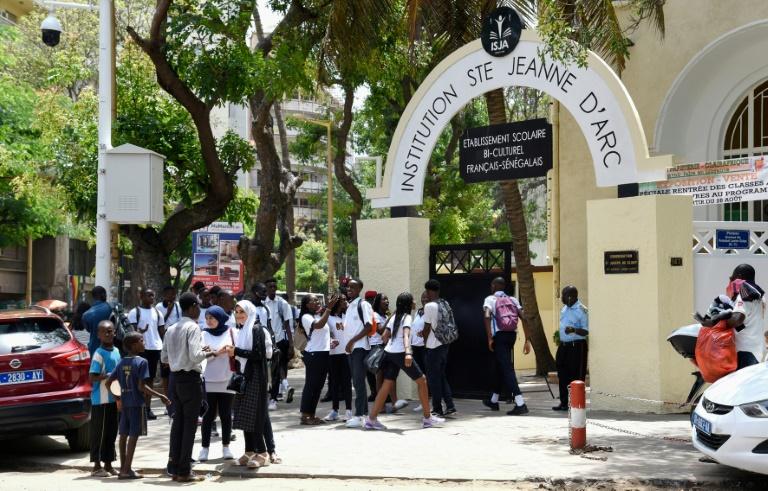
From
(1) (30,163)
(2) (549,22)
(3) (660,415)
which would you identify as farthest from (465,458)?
(1) (30,163)

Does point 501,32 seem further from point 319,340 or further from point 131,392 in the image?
point 131,392

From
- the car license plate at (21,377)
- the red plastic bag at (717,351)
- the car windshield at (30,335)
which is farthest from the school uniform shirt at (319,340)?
the red plastic bag at (717,351)

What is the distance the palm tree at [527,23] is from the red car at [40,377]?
6.00 m

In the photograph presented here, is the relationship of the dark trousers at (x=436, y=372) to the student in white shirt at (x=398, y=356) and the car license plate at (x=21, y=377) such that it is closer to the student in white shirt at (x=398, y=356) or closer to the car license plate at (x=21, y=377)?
the student in white shirt at (x=398, y=356)

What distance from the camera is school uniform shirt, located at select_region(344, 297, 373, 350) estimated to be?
40.9 feet

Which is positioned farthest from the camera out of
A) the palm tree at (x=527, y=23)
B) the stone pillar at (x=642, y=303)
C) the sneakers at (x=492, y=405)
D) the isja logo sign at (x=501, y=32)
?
the palm tree at (x=527, y=23)

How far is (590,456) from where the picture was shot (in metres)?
10.1

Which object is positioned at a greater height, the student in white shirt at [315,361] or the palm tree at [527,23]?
the palm tree at [527,23]

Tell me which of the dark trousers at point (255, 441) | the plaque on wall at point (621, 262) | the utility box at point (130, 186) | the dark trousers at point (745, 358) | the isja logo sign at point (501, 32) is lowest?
the dark trousers at point (255, 441)

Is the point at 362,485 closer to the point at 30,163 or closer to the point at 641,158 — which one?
the point at 641,158

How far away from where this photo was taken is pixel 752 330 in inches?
434

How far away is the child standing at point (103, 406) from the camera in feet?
32.7

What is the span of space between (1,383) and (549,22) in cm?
782

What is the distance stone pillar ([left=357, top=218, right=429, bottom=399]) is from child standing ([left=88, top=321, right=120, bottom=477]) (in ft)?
20.1
